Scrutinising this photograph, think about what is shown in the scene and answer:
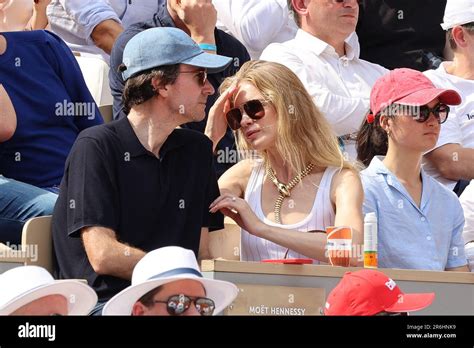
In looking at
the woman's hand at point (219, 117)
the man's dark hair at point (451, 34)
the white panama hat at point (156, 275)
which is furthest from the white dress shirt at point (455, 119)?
the white panama hat at point (156, 275)

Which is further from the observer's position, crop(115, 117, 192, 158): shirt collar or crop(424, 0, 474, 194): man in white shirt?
crop(424, 0, 474, 194): man in white shirt

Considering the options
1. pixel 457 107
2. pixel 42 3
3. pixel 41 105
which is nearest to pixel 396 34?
pixel 457 107

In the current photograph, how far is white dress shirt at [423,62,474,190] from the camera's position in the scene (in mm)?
6609

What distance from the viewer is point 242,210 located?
204 inches

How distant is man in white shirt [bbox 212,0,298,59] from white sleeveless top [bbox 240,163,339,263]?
1974 millimetres

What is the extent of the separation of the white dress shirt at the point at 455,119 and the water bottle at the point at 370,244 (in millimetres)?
1640

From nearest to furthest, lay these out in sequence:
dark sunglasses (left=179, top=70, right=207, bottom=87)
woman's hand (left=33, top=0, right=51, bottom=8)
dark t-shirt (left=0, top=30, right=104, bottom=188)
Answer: dark sunglasses (left=179, top=70, right=207, bottom=87)
dark t-shirt (left=0, top=30, right=104, bottom=188)
woman's hand (left=33, top=0, right=51, bottom=8)

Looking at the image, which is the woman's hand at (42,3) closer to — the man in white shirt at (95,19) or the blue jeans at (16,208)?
the man in white shirt at (95,19)

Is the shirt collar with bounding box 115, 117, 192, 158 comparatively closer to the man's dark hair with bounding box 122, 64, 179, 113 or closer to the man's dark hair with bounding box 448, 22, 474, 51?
the man's dark hair with bounding box 122, 64, 179, 113

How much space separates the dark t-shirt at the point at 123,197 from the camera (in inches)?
190

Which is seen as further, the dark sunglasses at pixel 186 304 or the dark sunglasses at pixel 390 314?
the dark sunglasses at pixel 390 314

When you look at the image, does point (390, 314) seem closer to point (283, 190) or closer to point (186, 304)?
point (186, 304)

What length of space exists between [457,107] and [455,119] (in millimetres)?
90

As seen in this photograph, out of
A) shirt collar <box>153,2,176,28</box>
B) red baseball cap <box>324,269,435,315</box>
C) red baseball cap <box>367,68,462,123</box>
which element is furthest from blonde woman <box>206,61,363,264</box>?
red baseball cap <box>324,269,435,315</box>
